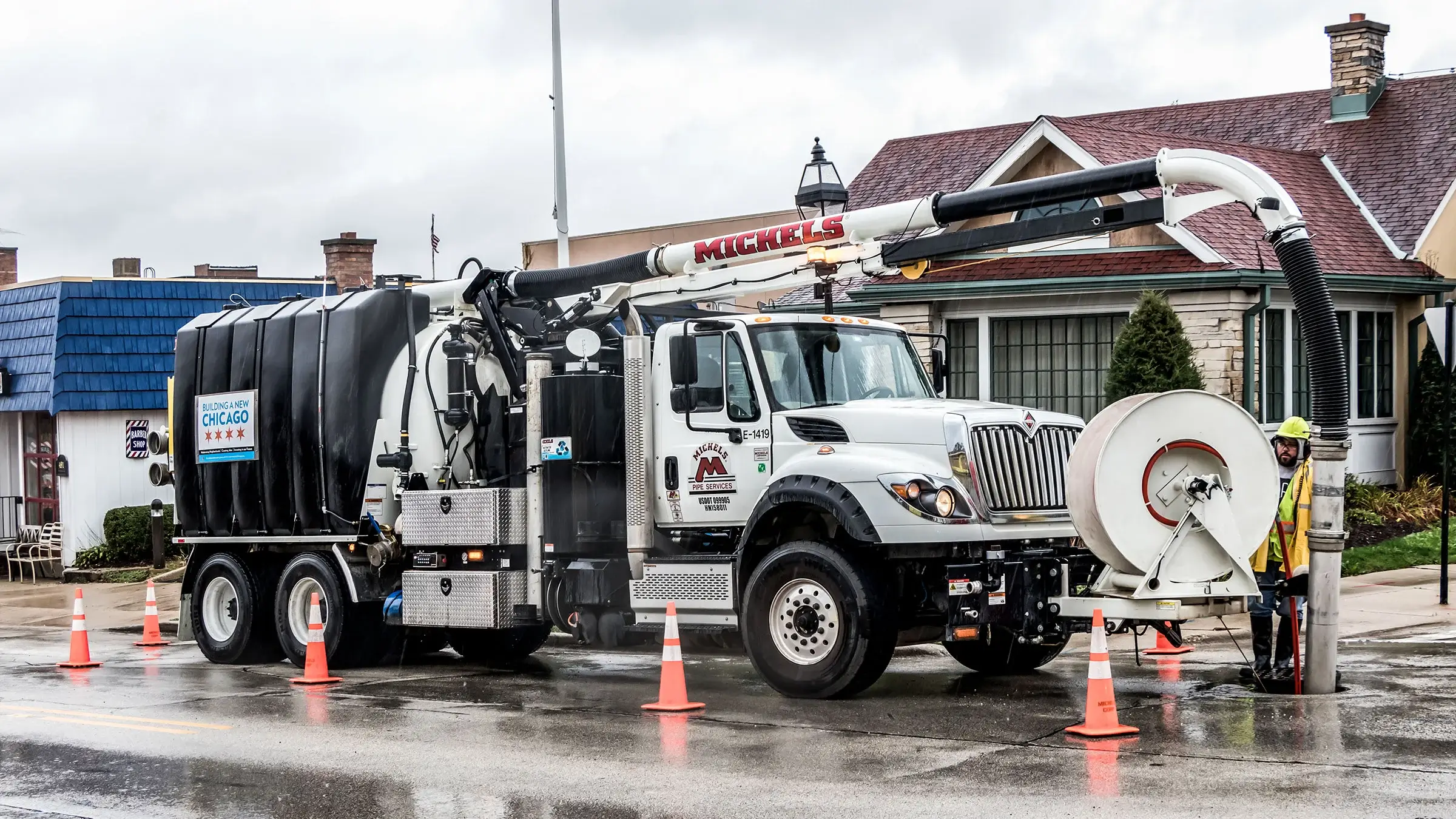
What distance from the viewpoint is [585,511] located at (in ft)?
43.9

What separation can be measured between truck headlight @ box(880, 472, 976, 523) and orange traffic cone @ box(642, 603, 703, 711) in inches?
67.3

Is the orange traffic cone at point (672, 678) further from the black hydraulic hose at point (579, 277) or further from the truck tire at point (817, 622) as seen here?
the black hydraulic hose at point (579, 277)

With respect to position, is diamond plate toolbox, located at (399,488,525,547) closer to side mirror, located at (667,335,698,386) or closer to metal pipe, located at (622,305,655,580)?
metal pipe, located at (622,305,655,580)

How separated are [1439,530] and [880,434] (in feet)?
41.0

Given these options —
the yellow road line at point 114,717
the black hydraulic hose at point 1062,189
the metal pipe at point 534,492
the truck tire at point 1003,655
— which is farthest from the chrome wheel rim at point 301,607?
the black hydraulic hose at point 1062,189

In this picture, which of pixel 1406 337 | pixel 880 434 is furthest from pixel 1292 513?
pixel 1406 337

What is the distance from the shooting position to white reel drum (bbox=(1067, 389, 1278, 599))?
10648 mm

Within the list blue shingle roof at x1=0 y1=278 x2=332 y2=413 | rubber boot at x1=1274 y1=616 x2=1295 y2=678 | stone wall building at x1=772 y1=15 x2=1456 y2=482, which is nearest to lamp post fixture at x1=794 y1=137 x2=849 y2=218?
stone wall building at x1=772 y1=15 x2=1456 y2=482

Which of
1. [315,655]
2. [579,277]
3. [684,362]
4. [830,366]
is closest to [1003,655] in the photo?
[830,366]

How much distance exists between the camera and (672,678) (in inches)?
454

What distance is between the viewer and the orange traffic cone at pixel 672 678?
11.4m

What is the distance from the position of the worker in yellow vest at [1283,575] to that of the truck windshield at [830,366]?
2774 mm

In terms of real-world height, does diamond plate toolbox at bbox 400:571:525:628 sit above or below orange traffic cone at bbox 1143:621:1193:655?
above

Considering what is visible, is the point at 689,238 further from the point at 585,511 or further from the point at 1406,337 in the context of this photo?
the point at 585,511
